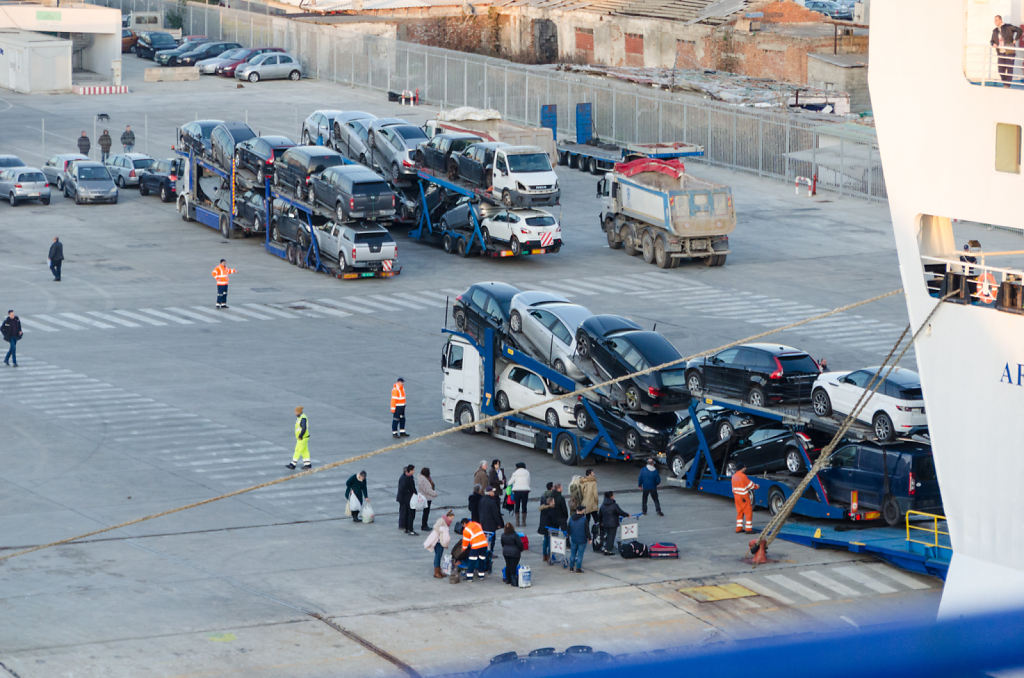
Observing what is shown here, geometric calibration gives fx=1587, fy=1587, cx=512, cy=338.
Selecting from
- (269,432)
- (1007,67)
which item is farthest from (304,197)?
(1007,67)

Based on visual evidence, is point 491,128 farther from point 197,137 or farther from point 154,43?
→ point 154,43

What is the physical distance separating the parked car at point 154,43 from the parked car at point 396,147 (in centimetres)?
3812

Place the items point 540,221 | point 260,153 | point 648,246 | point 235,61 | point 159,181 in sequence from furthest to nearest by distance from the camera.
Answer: point 235,61 → point 159,181 → point 260,153 → point 648,246 → point 540,221

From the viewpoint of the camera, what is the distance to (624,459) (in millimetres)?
29141

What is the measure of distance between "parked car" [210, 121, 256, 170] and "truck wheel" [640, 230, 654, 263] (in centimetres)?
1370

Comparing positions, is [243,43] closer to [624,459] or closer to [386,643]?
[624,459]

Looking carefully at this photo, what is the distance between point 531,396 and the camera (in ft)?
101

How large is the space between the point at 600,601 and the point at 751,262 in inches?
1201

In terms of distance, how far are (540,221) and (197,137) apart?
1306 centimetres

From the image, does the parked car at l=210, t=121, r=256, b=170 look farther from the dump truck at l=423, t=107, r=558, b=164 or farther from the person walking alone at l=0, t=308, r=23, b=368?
the person walking alone at l=0, t=308, r=23, b=368

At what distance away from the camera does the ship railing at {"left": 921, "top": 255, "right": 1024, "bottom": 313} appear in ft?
63.8

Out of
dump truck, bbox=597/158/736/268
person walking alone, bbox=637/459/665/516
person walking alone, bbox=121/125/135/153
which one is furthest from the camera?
person walking alone, bbox=121/125/135/153

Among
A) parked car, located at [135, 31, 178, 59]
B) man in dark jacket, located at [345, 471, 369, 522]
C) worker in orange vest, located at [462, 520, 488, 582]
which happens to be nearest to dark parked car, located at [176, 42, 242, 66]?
parked car, located at [135, 31, 178, 59]

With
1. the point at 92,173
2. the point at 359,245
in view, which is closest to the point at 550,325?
the point at 359,245
